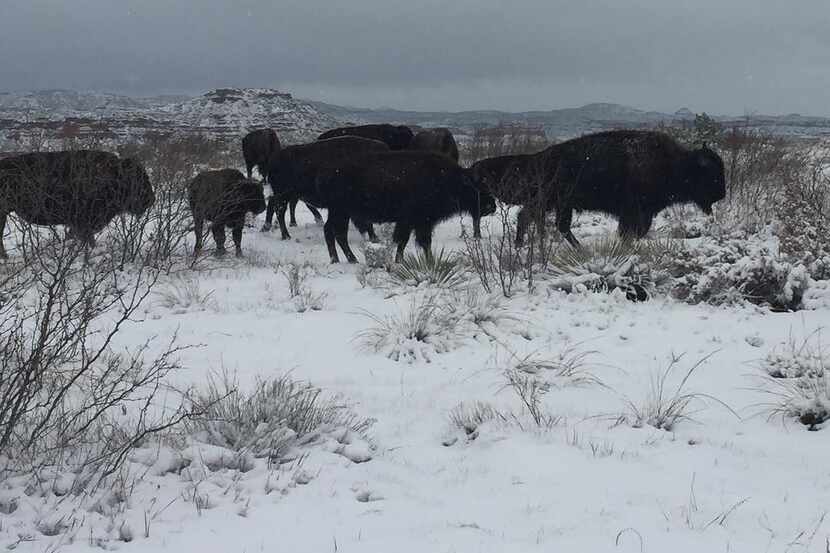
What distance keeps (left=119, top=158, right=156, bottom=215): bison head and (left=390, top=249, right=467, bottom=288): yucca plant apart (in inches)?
135

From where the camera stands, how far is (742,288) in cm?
601

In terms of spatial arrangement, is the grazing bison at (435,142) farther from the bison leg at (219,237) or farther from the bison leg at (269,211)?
the bison leg at (219,237)

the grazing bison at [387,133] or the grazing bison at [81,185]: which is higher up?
the grazing bison at [387,133]

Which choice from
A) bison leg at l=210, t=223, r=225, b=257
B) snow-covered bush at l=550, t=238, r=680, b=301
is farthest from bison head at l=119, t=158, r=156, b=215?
snow-covered bush at l=550, t=238, r=680, b=301

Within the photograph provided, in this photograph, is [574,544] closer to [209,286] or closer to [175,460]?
[175,460]

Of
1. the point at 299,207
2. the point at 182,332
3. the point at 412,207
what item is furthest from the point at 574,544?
the point at 299,207

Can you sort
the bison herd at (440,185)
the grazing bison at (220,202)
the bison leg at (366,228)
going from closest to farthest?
1. the bison herd at (440,185)
2. the grazing bison at (220,202)
3. the bison leg at (366,228)

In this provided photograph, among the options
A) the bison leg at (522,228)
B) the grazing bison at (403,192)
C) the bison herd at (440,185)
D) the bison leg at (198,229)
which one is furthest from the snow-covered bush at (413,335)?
the bison leg at (198,229)

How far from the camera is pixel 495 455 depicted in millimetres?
3340

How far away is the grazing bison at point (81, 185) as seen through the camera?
7.68 m

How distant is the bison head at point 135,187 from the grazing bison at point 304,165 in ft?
8.58

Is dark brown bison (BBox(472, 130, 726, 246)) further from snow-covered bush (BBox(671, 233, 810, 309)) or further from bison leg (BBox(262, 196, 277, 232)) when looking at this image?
bison leg (BBox(262, 196, 277, 232))

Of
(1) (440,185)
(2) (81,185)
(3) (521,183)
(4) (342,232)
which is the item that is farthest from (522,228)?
(2) (81,185)

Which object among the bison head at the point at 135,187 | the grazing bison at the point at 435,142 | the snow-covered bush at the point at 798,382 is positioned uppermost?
the grazing bison at the point at 435,142
